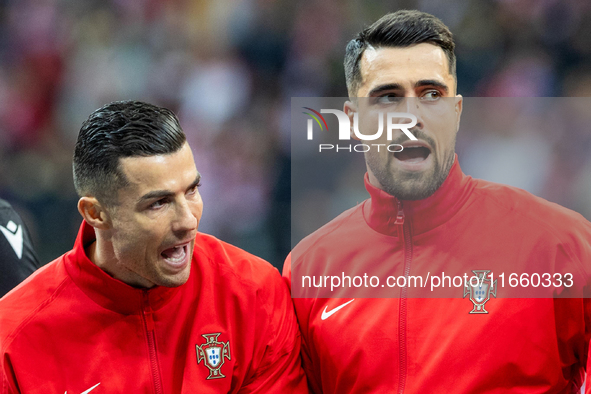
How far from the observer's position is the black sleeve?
2768 mm

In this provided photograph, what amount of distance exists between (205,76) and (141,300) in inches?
105

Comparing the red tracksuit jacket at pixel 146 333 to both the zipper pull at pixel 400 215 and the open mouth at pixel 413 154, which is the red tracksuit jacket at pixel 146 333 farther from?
the open mouth at pixel 413 154

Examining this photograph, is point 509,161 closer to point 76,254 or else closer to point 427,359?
point 427,359

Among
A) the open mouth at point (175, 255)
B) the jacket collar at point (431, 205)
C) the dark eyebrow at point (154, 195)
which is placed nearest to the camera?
the dark eyebrow at point (154, 195)

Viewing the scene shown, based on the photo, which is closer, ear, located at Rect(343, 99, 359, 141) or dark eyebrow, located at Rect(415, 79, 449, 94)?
dark eyebrow, located at Rect(415, 79, 449, 94)

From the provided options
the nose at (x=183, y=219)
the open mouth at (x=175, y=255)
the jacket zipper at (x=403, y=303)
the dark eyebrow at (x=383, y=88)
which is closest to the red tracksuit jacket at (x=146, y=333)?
the open mouth at (x=175, y=255)

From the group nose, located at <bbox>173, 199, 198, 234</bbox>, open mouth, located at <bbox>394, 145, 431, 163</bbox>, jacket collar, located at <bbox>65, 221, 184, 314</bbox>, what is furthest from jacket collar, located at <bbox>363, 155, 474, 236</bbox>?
jacket collar, located at <bbox>65, 221, 184, 314</bbox>

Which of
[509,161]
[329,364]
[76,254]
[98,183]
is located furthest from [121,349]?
[509,161]

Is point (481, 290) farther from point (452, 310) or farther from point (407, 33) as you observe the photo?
point (407, 33)

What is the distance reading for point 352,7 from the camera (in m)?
3.89

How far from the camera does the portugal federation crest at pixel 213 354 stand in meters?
1.95

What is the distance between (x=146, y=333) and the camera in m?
1.94

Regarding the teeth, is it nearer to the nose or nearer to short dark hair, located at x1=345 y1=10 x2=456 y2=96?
the nose

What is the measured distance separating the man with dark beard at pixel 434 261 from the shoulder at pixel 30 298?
907mm
